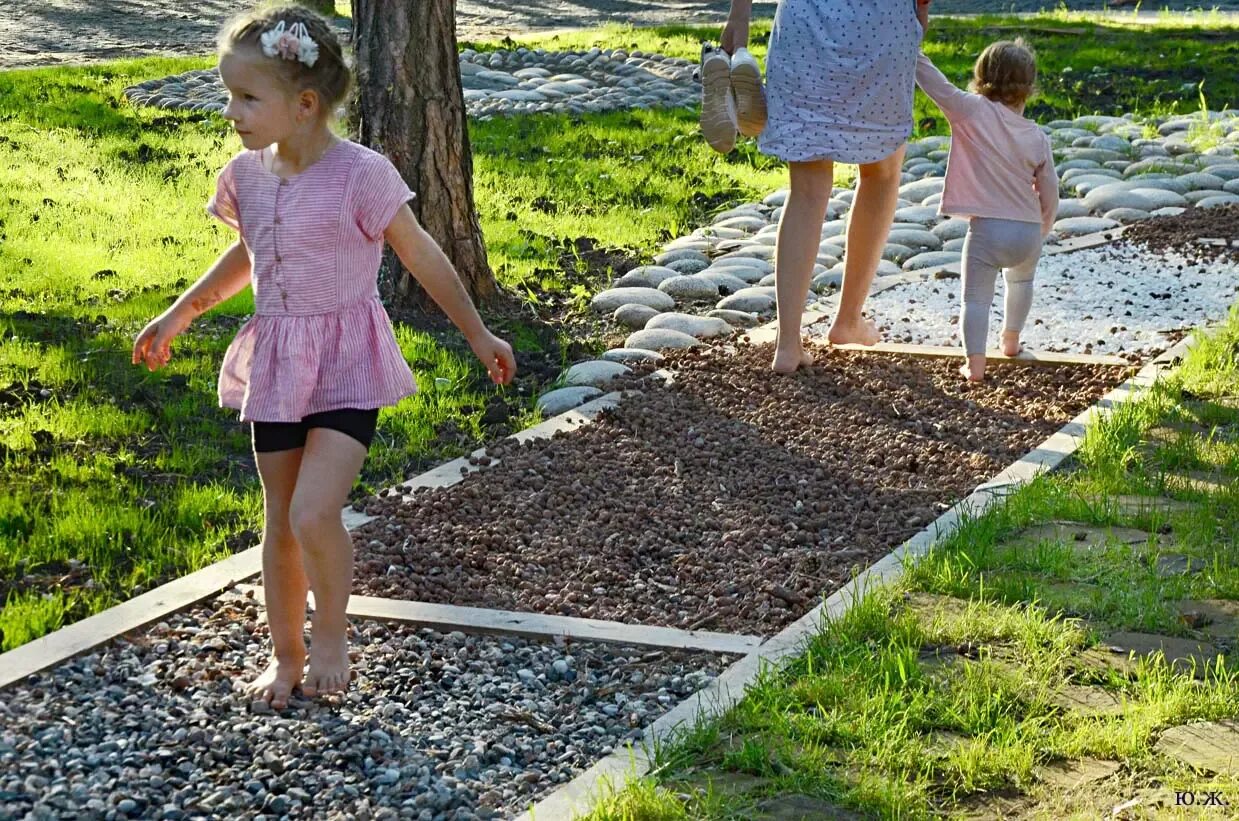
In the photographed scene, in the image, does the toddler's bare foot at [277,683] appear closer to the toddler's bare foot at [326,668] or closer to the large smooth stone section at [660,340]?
the toddler's bare foot at [326,668]

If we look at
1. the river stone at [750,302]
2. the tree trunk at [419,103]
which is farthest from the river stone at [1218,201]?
the tree trunk at [419,103]

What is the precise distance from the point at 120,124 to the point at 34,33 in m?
6.40

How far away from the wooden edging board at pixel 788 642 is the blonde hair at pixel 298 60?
1.56 m

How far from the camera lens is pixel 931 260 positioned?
8.02 metres

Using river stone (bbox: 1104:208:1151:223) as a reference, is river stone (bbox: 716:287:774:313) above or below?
below

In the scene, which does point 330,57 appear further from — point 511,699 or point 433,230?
point 433,230

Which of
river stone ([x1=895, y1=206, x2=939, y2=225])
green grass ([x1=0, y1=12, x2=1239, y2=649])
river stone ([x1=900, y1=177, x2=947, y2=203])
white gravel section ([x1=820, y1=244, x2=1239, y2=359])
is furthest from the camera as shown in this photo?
river stone ([x1=900, y1=177, x2=947, y2=203])

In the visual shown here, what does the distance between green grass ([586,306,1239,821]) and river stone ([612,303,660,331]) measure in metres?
2.91

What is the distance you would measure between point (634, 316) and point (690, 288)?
591mm

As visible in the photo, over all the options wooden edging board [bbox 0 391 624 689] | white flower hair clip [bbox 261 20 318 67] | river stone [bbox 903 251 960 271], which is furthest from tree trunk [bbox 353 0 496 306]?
white flower hair clip [bbox 261 20 318 67]

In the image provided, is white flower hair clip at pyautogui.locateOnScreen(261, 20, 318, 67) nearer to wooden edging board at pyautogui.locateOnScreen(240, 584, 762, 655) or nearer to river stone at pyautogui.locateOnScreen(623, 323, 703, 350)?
wooden edging board at pyautogui.locateOnScreen(240, 584, 762, 655)

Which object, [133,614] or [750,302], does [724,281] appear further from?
[133,614]

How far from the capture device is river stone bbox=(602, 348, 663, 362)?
639 centimetres

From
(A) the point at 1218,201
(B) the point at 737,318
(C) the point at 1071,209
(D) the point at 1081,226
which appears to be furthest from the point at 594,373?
(A) the point at 1218,201
